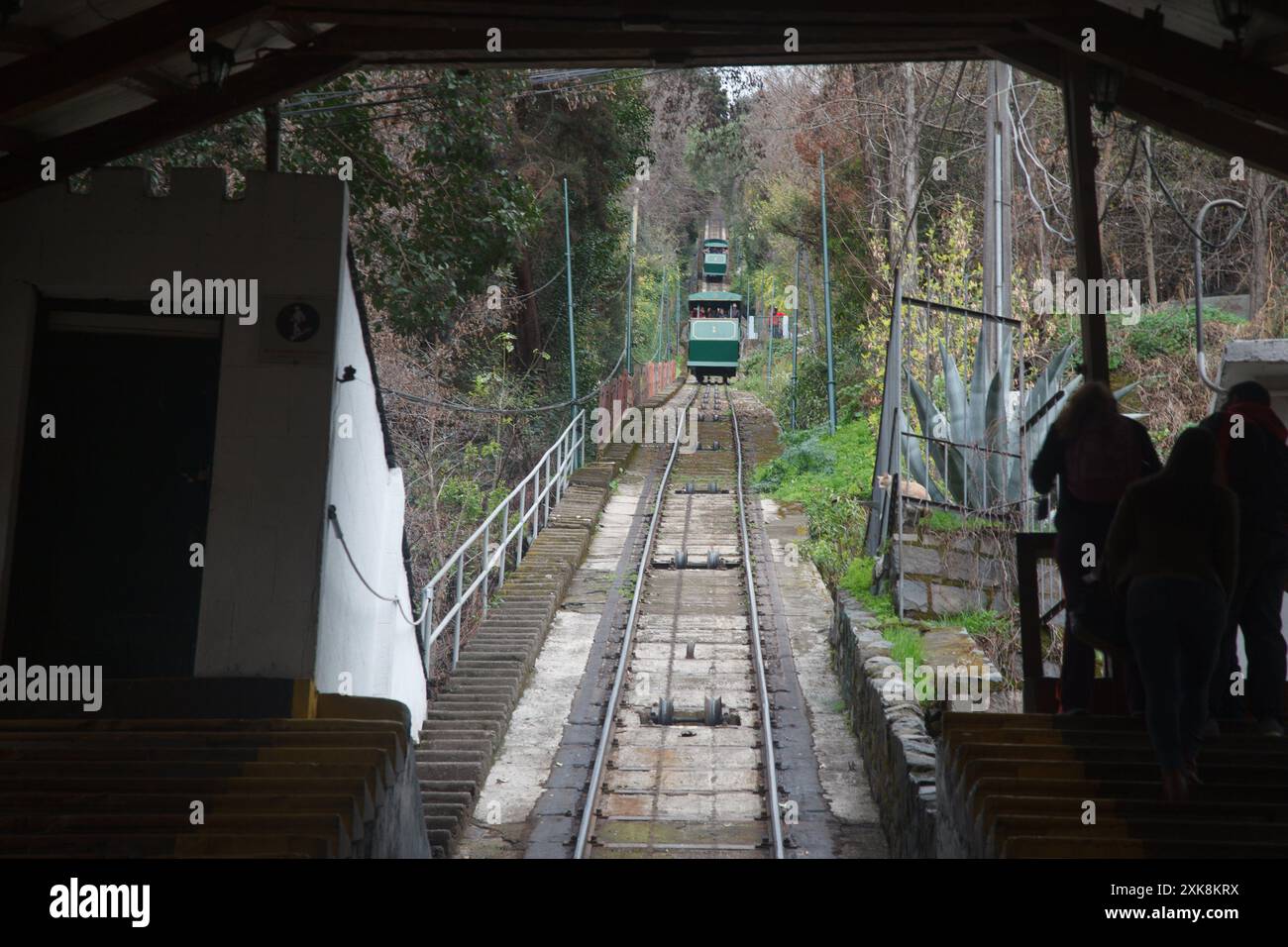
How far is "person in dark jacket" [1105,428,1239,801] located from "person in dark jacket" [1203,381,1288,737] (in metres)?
0.76

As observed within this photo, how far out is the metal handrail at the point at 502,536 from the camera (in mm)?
10648

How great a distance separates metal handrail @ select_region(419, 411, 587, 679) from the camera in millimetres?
10648

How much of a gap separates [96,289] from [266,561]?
5.23 feet

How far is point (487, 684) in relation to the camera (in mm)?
11125

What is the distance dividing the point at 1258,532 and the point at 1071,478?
30.1 inches

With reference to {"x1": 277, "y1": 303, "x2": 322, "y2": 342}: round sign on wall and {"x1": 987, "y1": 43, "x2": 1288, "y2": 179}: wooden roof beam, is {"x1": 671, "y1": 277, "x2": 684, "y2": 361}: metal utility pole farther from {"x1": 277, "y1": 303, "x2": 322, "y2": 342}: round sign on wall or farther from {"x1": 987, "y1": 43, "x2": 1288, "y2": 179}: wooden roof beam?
{"x1": 277, "y1": 303, "x2": 322, "y2": 342}: round sign on wall

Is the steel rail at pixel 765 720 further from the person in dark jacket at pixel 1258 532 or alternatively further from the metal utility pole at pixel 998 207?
the metal utility pole at pixel 998 207

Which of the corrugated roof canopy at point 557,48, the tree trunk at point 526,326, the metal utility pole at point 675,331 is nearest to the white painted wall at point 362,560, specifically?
the corrugated roof canopy at point 557,48

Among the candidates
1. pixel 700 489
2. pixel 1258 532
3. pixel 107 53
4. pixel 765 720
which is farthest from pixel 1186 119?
pixel 700 489

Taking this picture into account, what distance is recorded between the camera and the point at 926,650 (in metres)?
10.2

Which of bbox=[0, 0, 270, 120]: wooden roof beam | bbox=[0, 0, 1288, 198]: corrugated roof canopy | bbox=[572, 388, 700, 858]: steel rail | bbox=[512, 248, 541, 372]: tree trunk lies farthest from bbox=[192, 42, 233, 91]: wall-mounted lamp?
bbox=[512, 248, 541, 372]: tree trunk

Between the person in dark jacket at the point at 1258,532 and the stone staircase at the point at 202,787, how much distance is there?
11.4 ft
